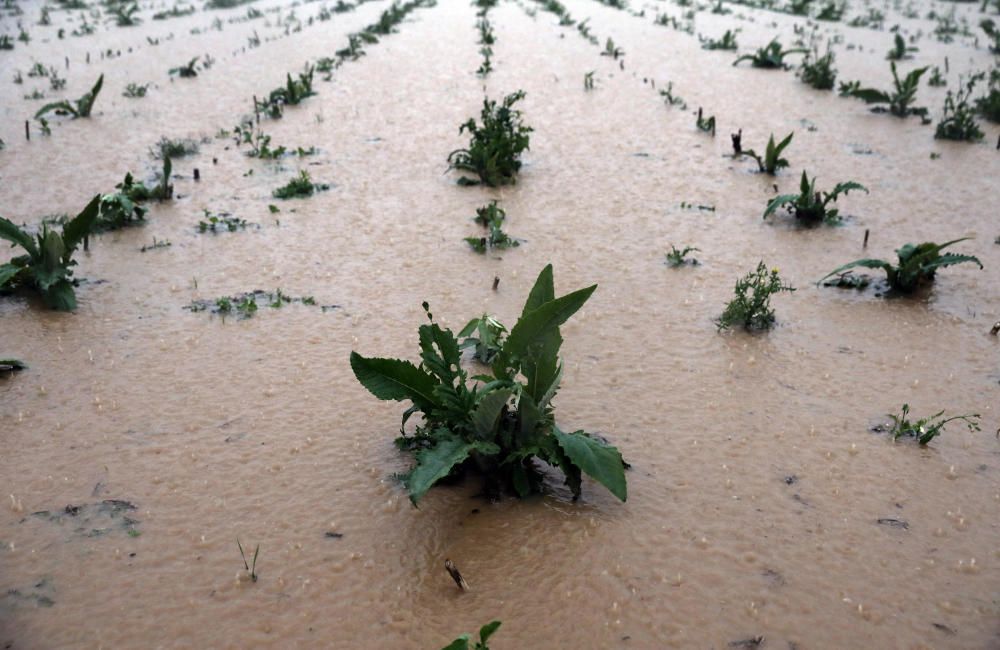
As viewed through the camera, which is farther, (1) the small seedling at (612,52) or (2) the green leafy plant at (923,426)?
(1) the small seedling at (612,52)

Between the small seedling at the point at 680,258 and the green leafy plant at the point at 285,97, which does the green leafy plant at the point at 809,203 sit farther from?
the green leafy plant at the point at 285,97

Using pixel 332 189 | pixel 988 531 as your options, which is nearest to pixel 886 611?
pixel 988 531

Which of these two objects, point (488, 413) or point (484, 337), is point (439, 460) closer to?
point (488, 413)

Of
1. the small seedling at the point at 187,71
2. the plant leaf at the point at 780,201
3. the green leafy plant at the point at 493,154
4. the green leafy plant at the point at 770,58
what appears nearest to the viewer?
the plant leaf at the point at 780,201


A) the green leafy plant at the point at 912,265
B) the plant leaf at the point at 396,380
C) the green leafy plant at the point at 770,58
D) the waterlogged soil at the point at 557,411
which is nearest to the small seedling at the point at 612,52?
the green leafy plant at the point at 770,58

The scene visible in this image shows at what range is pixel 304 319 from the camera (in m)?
4.43

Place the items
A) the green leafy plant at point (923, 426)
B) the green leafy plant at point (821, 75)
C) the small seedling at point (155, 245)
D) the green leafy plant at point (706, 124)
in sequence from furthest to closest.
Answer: the green leafy plant at point (821, 75) < the green leafy plant at point (706, 124) < the small seedling at point (155, 245) < the green leafy plant at point (923, 426)

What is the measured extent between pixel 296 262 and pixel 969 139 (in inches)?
287

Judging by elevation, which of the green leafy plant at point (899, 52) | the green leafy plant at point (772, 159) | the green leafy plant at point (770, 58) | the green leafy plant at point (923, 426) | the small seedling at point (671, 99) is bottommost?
the green leafy plant at point (923, 426)

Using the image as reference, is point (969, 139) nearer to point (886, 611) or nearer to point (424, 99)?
point (424, 99)

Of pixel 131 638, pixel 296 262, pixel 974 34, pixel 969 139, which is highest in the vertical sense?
pixel 974 34

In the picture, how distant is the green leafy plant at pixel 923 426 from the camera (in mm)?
3273

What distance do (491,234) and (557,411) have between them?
2381 millimetres

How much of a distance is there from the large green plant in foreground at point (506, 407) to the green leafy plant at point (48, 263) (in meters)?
2.60
